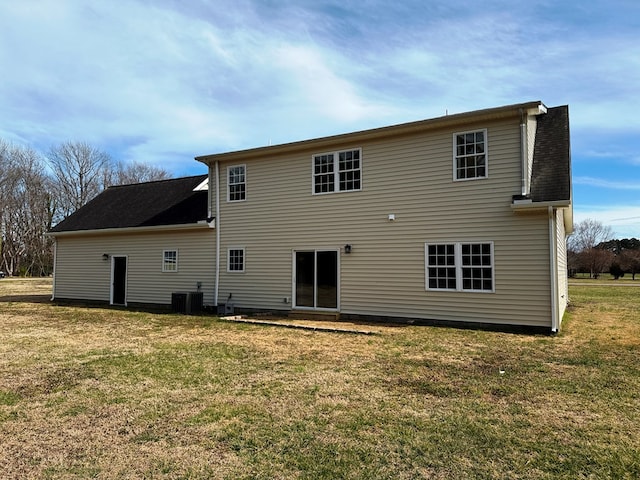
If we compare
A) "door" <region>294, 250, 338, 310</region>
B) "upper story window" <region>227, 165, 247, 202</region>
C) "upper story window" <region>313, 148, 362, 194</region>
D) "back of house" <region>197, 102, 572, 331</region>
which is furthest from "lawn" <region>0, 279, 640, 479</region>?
"upper story window" <region>227, 165, 247, 202</region>

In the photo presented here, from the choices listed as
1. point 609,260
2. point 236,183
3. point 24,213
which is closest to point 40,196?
point 24,213

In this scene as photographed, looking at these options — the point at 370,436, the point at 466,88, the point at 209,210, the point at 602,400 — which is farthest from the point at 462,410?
the point at 209,210

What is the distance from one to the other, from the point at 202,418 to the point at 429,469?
7.58 ft

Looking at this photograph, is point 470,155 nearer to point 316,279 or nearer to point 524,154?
point 524,154

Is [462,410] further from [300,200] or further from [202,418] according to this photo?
[300,200]

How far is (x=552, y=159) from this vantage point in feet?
33.8

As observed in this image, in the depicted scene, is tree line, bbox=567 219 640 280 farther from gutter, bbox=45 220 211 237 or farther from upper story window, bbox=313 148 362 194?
gutter, bbox=45 220 211 237

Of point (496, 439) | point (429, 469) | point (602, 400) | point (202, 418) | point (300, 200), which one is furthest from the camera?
point (300, 200)

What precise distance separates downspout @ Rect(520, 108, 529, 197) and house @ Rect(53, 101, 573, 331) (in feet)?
0.09

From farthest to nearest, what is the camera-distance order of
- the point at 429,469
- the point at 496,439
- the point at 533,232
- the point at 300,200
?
the point at 300,200 → the point at 533,232 → the point at 496,439 → the point at 429,469

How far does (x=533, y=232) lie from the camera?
31.8 ft

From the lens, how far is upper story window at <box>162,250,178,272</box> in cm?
1512

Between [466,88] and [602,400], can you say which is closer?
[602,400]

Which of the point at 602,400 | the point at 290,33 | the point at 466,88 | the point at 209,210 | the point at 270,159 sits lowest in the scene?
the point at 602,400
